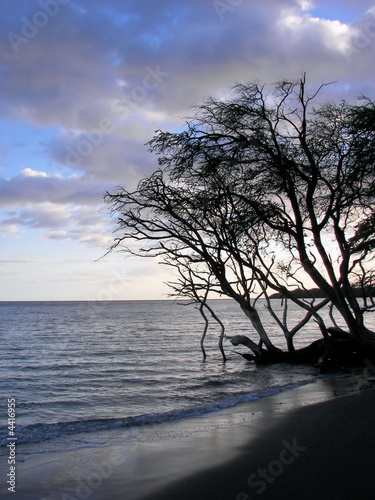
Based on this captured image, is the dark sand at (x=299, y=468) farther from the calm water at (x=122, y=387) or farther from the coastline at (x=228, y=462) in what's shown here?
the calm water at (x=122, y=387)

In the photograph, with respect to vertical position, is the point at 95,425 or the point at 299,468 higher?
the point at 299,468

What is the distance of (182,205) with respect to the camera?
617 inches

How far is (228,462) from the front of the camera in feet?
21.6

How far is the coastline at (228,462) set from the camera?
17.4 ft

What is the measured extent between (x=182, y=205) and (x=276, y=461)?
35.0ft

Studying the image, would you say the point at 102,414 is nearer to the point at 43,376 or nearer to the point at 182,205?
the point at 182,205

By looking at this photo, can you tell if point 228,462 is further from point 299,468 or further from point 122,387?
point 122,387

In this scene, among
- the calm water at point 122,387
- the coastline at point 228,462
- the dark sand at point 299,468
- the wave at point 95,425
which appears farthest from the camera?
the calm water at point 122,387

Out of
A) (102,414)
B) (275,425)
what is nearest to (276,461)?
(275,425)

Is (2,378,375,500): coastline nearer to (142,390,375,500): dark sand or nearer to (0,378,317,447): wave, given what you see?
(142,390,375,500): dark sand

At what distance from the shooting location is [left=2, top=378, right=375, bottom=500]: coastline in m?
5.31

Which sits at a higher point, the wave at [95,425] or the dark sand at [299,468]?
the dark sand at [299,468]

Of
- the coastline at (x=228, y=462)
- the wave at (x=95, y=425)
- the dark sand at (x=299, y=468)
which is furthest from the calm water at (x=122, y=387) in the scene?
the dark sand at (x=299, y=468)

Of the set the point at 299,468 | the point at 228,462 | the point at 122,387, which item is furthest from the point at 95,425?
the point at 299,468
